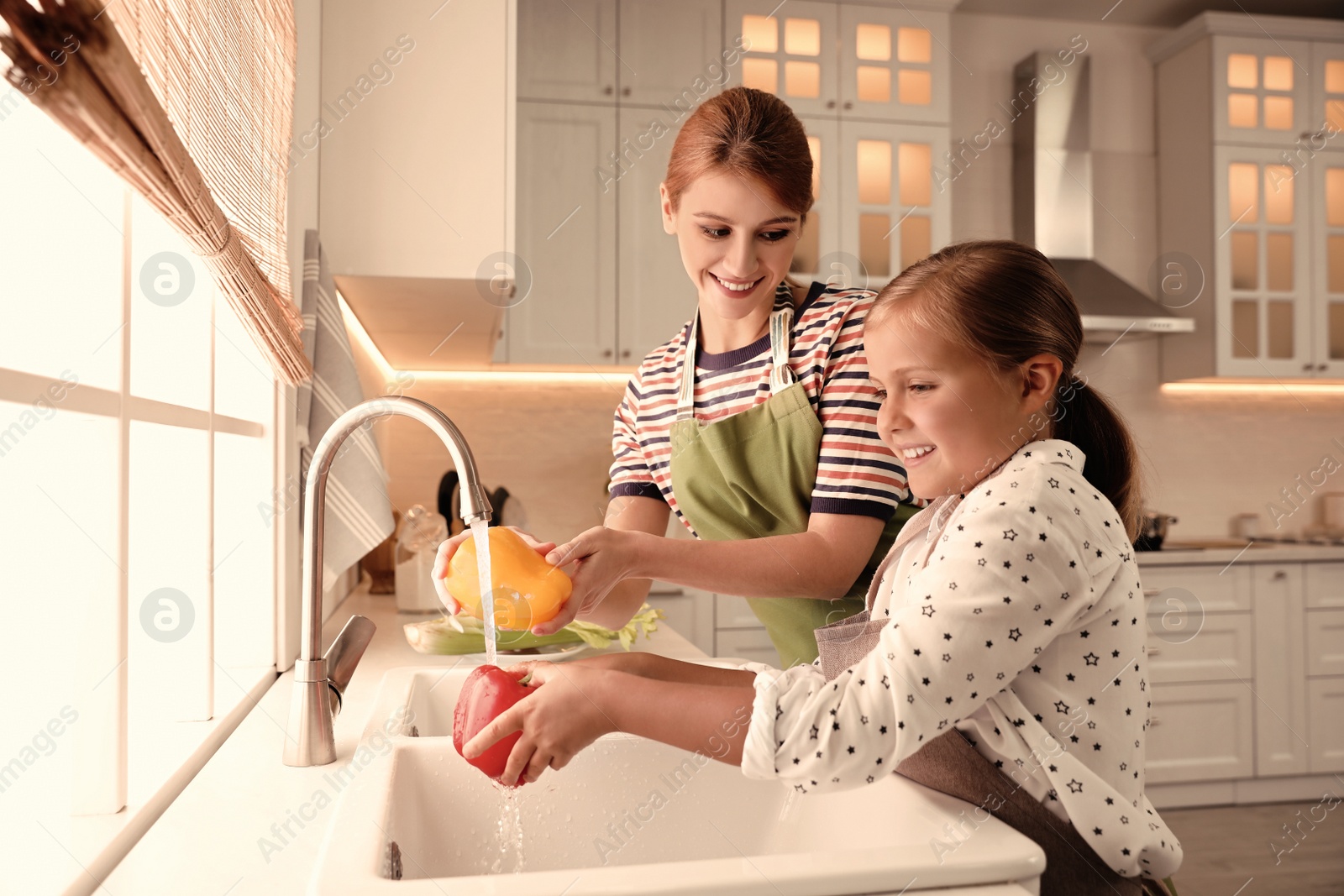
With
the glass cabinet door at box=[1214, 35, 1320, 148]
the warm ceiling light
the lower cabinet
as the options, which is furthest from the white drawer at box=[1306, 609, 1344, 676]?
the warm ceiling light

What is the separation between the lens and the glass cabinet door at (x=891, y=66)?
3113mm

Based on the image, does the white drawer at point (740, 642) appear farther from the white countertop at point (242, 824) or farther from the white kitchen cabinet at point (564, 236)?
the white countertop at point (242, 824)

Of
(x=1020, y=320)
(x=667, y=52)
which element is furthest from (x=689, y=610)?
(x=1020, y=320)

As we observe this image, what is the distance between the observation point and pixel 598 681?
27.9 inches

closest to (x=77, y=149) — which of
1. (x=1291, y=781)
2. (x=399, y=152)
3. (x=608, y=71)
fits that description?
(x=399, y=152)

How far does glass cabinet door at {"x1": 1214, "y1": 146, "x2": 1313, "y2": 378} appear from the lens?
3303mm

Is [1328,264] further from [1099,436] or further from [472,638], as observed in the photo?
[472,638]

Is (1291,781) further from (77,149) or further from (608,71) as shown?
(77,149)

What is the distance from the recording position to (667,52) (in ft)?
9.92

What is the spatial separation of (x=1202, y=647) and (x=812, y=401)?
2.59 metres

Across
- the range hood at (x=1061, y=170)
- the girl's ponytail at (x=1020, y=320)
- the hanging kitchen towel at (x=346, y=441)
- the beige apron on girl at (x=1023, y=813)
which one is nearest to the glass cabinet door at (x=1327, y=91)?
the range hood at (x=1061, y=170)

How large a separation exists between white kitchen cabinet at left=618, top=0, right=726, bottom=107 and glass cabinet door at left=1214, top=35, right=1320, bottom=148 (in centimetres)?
178

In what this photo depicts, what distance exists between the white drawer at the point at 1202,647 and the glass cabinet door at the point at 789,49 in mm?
2001

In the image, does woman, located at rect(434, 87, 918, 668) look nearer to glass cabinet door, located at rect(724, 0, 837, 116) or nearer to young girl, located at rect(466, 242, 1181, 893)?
young girl, located at rect(466, 242, 1181, 893)
